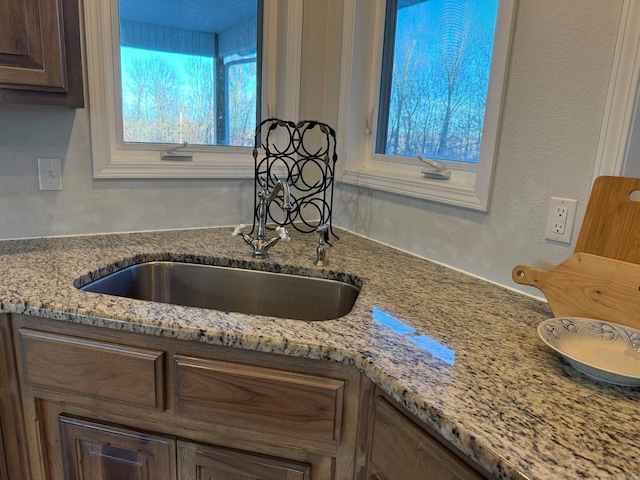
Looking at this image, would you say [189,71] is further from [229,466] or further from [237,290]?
[229,466]

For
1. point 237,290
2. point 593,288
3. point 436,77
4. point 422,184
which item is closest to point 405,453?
point 593,288

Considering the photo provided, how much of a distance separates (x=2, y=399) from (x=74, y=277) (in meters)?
0.33

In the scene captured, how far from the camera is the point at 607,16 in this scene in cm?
96

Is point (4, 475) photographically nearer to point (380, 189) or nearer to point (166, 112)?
point (166, 112)

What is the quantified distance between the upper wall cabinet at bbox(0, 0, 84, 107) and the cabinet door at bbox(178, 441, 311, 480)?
981mm

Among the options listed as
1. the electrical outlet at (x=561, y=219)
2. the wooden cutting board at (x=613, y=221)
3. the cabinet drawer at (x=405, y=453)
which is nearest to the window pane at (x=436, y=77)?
the electrical outlet at (x=561, y=219)

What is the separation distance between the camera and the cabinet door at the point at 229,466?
96cm

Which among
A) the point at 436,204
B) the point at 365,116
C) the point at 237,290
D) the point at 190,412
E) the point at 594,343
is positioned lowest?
the point at 190,412

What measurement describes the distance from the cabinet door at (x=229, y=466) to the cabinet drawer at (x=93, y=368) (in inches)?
5.5

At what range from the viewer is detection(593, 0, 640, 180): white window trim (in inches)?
35.7

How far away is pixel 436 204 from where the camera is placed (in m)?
1.43

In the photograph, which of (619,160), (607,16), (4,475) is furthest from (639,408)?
(4,475)

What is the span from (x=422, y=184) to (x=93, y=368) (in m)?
1.08

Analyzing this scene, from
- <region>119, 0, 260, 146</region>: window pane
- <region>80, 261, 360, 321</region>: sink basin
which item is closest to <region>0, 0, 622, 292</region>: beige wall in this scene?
<region>119, 0, 260, 146</region>: window pane
